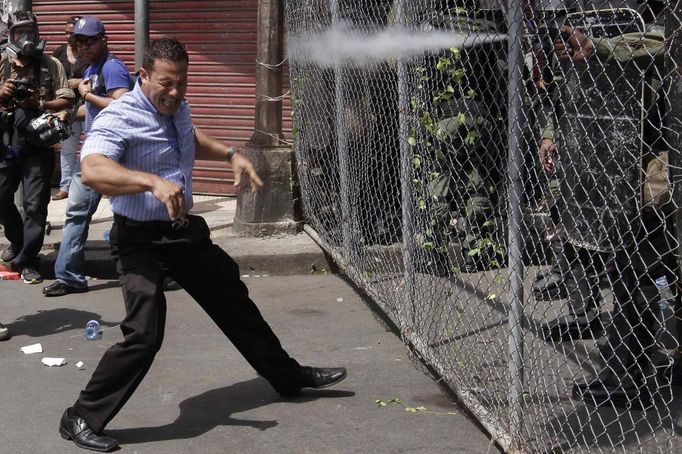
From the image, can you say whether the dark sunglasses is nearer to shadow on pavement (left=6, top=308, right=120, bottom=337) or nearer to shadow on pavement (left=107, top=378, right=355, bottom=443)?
shadow on pavement (left=6, top=308, right=120, bottom=337)

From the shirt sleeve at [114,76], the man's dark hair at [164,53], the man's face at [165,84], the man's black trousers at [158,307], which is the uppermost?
the man's dark hair at [164,53]

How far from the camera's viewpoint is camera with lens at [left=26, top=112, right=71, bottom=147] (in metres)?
7.13

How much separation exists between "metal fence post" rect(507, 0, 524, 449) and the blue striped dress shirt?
154 centimetres

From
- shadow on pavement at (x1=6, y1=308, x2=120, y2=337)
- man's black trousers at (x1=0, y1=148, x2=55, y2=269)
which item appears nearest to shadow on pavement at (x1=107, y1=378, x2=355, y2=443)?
shadow on pavement at (x1=6, y1=308, x2=120, y2=337)

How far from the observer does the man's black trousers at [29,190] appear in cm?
751

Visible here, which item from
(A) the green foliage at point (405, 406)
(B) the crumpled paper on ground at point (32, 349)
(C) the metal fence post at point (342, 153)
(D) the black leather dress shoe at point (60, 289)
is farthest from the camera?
(D) the black leather dress shoe at point (60, 289)

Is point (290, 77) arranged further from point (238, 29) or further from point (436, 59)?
point (436, 59)

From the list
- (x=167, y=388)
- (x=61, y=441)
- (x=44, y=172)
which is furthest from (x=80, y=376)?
(x=44, y=172)

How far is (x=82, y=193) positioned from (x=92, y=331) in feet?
4.59

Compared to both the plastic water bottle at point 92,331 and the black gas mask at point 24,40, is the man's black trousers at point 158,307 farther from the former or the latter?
the black gas mask at point 24,40

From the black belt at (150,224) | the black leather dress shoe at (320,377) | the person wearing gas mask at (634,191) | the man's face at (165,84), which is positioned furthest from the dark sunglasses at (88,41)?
the person wearing gas mask at (634,191)

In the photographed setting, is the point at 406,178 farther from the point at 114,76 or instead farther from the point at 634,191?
the point at 114,76

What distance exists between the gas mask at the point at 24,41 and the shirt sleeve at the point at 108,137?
297 centimetres

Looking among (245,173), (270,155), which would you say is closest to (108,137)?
(245,173)
